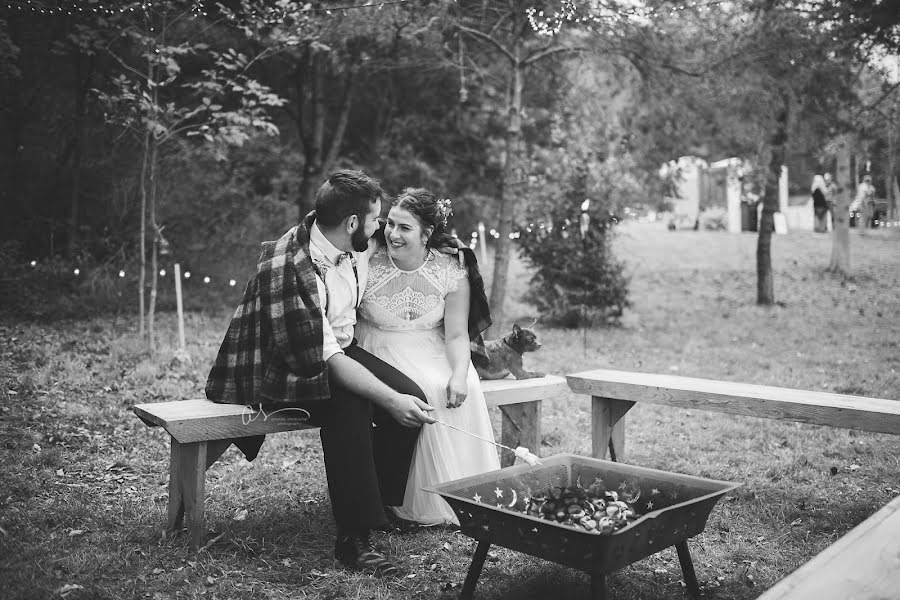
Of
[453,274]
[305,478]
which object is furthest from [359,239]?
[305,478]

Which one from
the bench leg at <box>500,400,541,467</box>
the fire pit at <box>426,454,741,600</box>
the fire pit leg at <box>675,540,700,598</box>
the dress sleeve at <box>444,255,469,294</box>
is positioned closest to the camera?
the fire pit at <box>426,454,741,600</box>

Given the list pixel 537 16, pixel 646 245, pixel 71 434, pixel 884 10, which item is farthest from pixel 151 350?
pixel 646 245

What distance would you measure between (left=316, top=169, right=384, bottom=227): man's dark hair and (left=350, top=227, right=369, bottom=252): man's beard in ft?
0.21

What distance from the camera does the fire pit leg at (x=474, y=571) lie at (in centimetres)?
291

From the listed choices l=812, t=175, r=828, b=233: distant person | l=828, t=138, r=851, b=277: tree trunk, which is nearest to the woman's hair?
l=828, t=138, r=851, b=277: tree trunk

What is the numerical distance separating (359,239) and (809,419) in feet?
7.36

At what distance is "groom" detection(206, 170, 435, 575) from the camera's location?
334 centimetres

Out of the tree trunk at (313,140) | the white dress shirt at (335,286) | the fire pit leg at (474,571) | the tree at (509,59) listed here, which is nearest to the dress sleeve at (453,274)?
the white dress shirt at (335,286)

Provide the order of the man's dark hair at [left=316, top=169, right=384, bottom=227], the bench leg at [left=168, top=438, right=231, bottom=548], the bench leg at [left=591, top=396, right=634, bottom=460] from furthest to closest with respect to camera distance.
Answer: the bench leg at [left=591, top=396, right=634, bottom=460], the man's dark hair at [left=316, top=169, right=384, bottom=227], the bench leg at [left=168, top=438, right=231, bottom=548]

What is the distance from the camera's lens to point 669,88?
360 inches

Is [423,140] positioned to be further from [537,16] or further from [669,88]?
[537,16]

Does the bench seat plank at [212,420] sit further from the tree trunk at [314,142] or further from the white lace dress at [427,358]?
the tree trunk at [314,142]

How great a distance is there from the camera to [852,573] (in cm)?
192

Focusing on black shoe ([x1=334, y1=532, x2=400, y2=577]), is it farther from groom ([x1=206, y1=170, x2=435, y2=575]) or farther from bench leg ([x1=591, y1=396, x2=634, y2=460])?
bench leg ([x1=591, y1=396, x2=634, y2=460])
